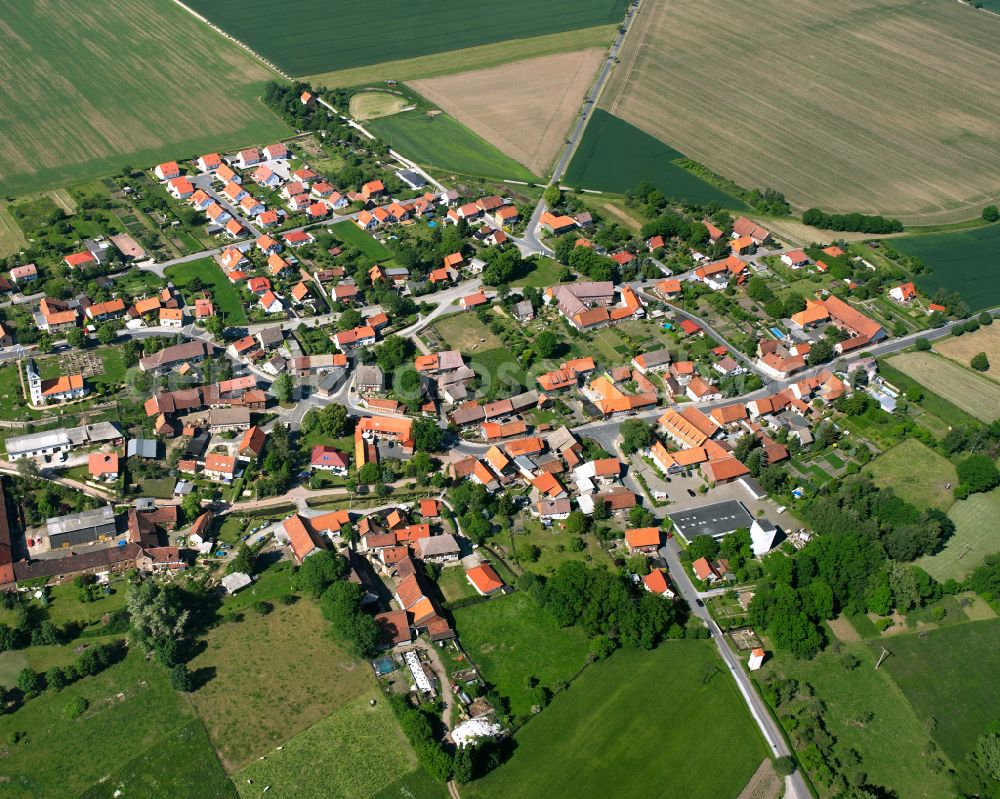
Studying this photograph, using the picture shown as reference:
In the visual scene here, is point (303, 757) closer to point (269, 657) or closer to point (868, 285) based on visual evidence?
point (269, 657)

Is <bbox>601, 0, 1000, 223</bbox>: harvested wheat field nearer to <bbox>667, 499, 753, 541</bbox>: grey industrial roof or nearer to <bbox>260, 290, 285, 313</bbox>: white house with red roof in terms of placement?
<bbox>667, 499, 753, 541</bbox>: grey industrial roof

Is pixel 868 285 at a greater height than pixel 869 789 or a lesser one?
greater

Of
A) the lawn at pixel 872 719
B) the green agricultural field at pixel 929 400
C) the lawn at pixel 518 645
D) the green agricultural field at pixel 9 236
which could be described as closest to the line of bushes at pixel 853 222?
the green agricultural field at pixel 929 400

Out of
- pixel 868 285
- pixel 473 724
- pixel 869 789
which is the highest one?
pixel 868 285

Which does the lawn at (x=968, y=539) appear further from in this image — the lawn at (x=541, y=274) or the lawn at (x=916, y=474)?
the lawn at (x=541, y=274)

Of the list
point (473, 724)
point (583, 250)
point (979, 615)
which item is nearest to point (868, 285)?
point (583, 250)
